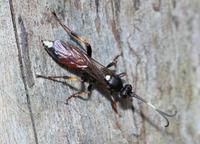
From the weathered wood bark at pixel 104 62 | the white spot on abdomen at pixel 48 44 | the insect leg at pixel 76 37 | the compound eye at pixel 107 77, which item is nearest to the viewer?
the weathered wood bark at pixel 104 62

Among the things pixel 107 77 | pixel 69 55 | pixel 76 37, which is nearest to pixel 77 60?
pixel 69 55

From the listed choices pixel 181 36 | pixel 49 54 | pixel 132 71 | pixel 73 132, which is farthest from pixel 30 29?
pixel 181 36

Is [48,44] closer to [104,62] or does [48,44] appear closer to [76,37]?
[76,37]

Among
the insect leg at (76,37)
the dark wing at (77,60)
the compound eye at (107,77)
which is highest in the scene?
the insect leg at (76,37)

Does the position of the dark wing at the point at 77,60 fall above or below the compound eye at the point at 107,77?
above

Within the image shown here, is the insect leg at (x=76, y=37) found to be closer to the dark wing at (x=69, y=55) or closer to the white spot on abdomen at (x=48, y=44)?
the dark wing at (x=69, y=55)

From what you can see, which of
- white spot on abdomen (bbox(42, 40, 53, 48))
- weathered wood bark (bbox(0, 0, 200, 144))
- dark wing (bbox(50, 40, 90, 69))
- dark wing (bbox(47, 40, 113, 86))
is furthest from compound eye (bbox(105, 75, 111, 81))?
white spot on abdomen (bbox(42, 40, 53, 48))

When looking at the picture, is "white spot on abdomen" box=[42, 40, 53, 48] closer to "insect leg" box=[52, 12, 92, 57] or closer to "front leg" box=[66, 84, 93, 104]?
"insect leg" box=[52, 12, 92, 57]

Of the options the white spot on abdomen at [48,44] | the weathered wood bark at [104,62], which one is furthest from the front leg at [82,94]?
the white spot on abdomen at [48,44]

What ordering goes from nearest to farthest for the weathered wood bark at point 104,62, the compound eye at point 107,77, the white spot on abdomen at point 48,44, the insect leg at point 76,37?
1. the weathered wood bark at point 104,62
2. the white spot on abdomen at point 48,44
3. the insect leg at point 76,37
4. the compound eye at point 107,77
